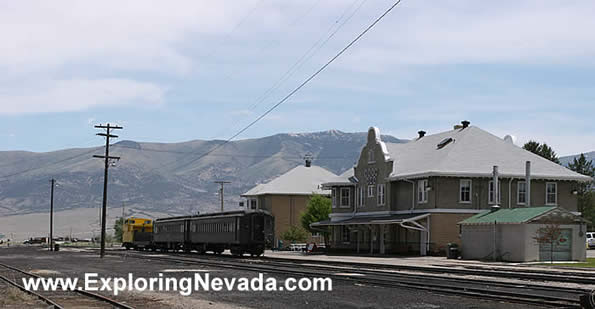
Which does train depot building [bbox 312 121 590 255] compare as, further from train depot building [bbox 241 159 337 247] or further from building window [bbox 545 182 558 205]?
train depot building [bbox 241 159 337 247]

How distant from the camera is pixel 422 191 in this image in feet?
197

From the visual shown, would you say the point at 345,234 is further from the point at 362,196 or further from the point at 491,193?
the point at 491,193

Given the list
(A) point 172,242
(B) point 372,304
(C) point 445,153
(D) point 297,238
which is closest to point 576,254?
(C) point 445,153

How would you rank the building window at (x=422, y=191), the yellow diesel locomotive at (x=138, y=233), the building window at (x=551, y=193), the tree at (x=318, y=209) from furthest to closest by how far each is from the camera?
the tree at (x=318, y=209) < the yellow diesel locomotive at (x=138, y=233) < the building window at (x=551, y=193) < the building window at (x=422, y=191)

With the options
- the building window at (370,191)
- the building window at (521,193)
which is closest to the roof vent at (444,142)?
the building window at (370,191)

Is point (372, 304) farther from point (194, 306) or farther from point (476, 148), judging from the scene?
point (476, 148)

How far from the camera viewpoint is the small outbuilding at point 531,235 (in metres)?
47.7

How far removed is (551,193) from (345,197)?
18561 mm

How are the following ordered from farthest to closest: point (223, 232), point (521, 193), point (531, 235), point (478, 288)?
point (521, 193) → point (223, 232) → point (531, 235) → point (478, 288)

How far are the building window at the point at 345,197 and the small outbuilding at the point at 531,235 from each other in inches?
865

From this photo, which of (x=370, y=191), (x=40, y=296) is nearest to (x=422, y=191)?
(x=370, y=191)

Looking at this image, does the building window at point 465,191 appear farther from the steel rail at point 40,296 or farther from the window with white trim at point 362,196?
the steel rail at point 40,296

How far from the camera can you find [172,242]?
7412 centimetres

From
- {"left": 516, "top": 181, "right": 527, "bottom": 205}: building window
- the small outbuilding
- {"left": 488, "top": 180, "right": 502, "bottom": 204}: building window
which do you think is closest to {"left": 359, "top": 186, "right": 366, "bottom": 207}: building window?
{"left": 488, "top": 180, "right": 502, "bottom": 204}: building window
